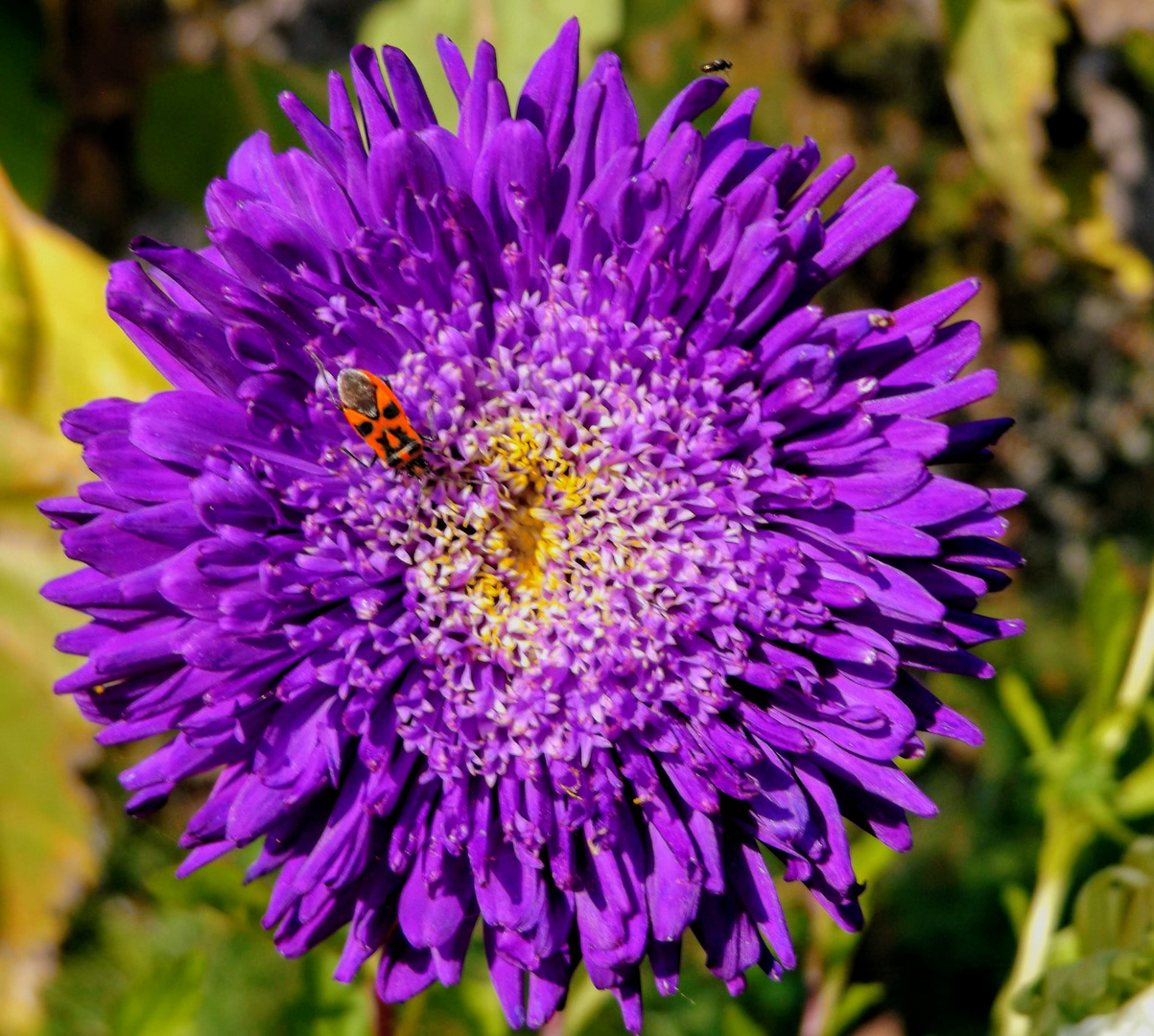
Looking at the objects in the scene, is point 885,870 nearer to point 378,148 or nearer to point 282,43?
point 378,148

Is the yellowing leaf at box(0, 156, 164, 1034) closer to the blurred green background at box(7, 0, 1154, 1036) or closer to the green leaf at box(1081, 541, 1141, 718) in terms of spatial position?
the blurred green background at box(7, 0, 1154, 1036)

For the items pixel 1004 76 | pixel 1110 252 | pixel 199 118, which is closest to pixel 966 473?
A: pixel 1110 252

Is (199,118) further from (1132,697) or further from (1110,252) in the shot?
(1132,697)

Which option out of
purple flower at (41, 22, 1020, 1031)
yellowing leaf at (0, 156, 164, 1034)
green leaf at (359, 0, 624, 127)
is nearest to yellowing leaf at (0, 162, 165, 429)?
yellowing leaf at (0, 156, 164, 1034)

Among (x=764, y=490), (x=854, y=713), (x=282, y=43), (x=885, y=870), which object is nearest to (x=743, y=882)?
(x=854, y=713)

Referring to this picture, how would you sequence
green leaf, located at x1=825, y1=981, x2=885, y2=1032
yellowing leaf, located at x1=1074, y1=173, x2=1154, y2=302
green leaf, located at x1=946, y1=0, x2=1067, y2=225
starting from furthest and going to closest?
yellowing leaf, located at x1=1074, y1=173, x2=1154, y2=302, green leaf, located at x1=946, y1=0, x2=1067, y2=225, green leaf, located at x1=825, y1=981, x2=885, y2=1032

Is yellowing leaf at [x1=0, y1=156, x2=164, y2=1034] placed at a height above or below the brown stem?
above

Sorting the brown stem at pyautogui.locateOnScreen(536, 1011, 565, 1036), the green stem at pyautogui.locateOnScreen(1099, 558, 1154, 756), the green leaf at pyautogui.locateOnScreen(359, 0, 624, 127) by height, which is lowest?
the brown stem at pyautogui.locateOnScreen(536, 1011, 565, 1036)
